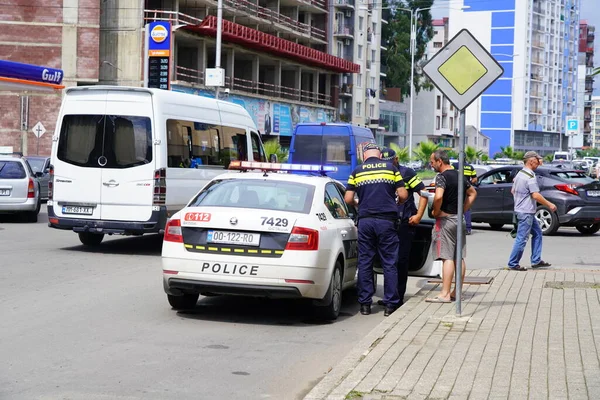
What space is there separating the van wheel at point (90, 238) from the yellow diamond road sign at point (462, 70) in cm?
968

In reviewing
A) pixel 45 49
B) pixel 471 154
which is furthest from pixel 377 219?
pixel 471 154

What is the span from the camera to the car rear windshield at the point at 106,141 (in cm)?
1661

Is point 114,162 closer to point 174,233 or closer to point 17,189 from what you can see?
point 174,233

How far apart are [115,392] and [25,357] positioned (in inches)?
58.8

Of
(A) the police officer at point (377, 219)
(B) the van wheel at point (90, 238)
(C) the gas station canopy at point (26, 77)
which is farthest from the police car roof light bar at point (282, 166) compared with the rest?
(C) the gas station canopy at point (26, 77)

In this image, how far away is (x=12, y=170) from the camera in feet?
78.5

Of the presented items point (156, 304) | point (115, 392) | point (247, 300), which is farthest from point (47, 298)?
point (115, 392)

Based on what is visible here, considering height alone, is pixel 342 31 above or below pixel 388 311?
above

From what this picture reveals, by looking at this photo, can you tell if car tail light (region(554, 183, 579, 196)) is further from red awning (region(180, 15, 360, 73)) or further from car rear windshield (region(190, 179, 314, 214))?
red awning (region(180, 15, 360, 73))

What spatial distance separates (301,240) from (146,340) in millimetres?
1862

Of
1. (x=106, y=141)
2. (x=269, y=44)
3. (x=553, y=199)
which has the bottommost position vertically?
(x=553, y=199)

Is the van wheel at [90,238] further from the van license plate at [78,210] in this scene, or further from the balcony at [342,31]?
the balcony at [342,31]

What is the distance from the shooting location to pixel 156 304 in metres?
11.1

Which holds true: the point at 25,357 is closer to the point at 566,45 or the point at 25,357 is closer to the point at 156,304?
the point at 156,304
